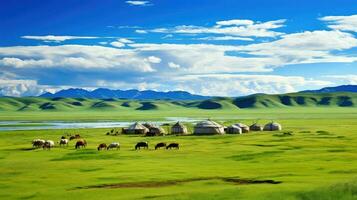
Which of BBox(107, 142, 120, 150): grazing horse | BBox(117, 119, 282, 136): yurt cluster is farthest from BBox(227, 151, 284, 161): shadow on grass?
BBox(117, 119, 282, 136): yurt cluster

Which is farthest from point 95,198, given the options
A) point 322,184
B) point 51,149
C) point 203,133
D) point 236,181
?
point 203,133

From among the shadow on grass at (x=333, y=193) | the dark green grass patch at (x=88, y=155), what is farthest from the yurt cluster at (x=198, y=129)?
the shadow on grass at (x=333, y=193)

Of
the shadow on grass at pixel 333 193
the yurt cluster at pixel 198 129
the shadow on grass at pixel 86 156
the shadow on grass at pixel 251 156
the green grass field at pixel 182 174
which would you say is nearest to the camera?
the shadow on grass at pixel 333 193

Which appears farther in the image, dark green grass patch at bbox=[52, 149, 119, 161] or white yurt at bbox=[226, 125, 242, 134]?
white yurt at bbox=[226, 125, 242, 134]

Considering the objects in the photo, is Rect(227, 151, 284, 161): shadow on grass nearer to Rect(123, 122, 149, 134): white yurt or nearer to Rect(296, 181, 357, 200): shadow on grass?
Rect(296, 181, 357, 200): shadow on grass

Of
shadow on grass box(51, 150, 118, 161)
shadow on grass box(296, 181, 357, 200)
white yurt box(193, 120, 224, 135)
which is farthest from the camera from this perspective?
white yurt box(193, 120, 224, 135)

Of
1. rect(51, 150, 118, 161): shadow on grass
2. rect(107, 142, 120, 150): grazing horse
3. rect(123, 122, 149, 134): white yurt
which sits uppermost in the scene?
rect(123, 122, 149, 134): white yurt

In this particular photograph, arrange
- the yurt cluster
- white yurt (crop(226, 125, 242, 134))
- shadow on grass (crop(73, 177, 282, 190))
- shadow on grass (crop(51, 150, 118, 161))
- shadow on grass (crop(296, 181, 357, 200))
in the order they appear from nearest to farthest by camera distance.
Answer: shadow on grass (crop(296, 181, 357, 200))
shadow on grass (crop(73, 177, 282, 190))
shadow on grass (crop(51, 150, 118, 161))
the yurt cluster
white yurt (crop(226, 125, 242, 134))

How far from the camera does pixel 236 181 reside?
113 ft

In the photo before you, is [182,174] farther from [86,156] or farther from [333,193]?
[86,156]

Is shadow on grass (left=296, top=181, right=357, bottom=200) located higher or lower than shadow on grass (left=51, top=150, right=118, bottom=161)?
lower

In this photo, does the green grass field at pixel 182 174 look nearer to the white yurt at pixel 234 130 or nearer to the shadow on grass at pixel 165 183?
the shadow on grass at pixel 165 183

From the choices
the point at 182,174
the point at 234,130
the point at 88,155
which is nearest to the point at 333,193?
the point at 182,174

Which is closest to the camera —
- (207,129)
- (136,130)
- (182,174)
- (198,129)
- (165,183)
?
(165,183)
